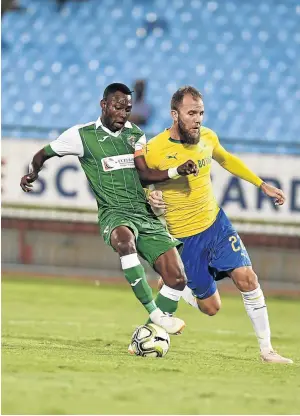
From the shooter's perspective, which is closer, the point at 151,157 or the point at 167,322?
the point at 167,322

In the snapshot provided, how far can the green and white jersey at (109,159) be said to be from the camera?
7.25 meters

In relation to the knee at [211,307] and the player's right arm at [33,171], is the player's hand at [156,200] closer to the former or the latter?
the player's right arm at [33,171]

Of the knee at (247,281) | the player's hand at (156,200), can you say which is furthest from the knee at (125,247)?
the knee at (247,281)

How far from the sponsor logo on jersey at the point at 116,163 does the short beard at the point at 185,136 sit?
0.41m

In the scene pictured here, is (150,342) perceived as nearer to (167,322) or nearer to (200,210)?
(167,322)

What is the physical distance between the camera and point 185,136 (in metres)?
7.18

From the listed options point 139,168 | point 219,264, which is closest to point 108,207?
point 139,168

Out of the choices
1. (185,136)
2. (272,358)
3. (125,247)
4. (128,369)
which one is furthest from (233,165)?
(128,369)

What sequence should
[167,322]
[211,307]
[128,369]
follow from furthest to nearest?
[211,307] → [167,322] → [128,369]

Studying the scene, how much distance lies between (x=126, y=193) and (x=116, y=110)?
1.90 feet

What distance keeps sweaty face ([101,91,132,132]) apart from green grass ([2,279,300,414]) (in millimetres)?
1572

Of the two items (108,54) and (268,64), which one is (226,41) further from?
(108,54)

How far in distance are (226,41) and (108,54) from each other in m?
2.17

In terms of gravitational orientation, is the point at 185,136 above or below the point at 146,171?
above
